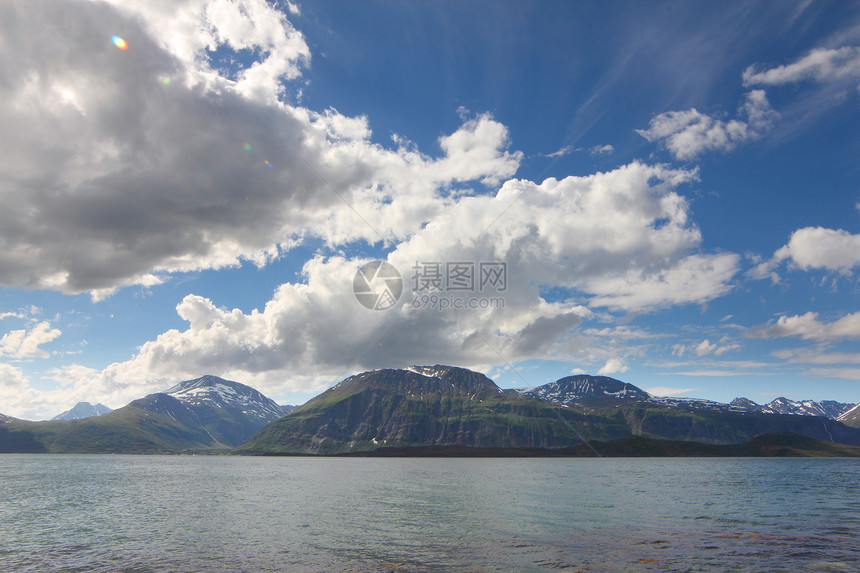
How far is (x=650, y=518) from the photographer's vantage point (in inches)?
2662

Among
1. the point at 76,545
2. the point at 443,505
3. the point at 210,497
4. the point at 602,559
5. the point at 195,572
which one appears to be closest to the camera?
the point at 195,572

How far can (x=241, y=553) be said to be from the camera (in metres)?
46.9

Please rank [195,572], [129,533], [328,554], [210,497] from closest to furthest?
[195,572] < [328,554] < [129,533] < [210,497]

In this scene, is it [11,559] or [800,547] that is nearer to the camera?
[11,559]

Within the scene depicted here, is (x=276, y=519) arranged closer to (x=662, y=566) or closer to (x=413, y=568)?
(x=413, y=568)

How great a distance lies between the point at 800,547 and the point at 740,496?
63.1 m

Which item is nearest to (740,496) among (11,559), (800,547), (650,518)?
(650,518)

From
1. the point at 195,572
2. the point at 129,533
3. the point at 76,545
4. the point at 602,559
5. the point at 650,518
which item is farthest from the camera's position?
the point at 650,518

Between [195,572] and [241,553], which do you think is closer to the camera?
[195,572]

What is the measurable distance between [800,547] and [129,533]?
75334 millimetres

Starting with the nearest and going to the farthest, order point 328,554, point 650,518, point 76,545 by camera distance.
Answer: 1. point 328,554
2. point 76,545
3. point 650,518

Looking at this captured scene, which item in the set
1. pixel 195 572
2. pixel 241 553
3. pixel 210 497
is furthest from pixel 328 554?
pixel 210 497

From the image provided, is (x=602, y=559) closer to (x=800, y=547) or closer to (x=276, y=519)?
(x=800, y=547)

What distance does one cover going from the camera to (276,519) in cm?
6844
